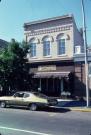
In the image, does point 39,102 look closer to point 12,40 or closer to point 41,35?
point 12,40

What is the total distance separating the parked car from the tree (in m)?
3.52

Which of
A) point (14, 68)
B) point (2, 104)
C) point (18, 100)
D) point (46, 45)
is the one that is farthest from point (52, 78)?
point (18, 100)

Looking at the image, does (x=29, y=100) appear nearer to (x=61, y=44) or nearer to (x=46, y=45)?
(x=61, y=44)

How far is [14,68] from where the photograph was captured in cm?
2373

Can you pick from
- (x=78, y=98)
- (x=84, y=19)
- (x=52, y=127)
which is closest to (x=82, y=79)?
(x=78, y=98)

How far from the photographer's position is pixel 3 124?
12375mm

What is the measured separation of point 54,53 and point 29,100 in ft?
32.0

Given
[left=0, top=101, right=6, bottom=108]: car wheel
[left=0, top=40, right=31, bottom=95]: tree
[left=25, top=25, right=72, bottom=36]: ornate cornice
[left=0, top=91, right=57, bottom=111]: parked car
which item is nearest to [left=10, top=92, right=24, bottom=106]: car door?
[left=0, top=91, right=57, bottom=111]: parked car

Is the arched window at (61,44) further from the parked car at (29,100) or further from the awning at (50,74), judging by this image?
the parked car at (29,100)

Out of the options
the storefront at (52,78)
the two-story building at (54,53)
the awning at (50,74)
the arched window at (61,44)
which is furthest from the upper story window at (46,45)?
the awning at (50,74)

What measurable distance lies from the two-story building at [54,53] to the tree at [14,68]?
228 cm

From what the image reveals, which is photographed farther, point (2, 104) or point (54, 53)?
point (54, 53)

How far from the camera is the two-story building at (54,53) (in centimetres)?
2686

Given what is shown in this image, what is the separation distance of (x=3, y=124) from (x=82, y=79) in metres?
15.1
